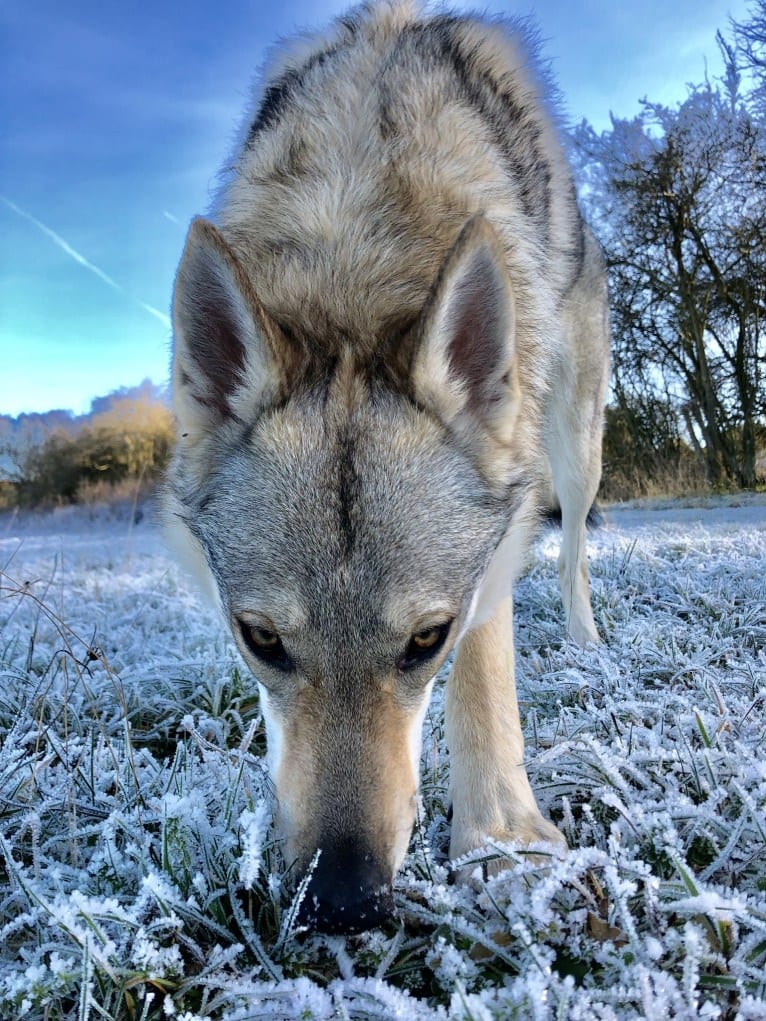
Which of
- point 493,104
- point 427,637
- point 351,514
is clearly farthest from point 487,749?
point 493,104

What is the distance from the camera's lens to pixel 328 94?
251 cm

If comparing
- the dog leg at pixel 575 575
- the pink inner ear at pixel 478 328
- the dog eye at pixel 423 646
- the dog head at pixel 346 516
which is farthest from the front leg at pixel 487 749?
the dog leg at pixel 575 575

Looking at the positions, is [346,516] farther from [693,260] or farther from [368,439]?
[693,260]

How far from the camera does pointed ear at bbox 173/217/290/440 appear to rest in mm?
1729

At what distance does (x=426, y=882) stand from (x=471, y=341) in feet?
4.39

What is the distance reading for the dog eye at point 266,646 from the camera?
175 centimetres

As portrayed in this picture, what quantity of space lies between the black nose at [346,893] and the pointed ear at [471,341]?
109cm

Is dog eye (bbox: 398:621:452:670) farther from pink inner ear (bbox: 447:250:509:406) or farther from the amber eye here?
pink inner ear (bbox: 447:250:509:406)

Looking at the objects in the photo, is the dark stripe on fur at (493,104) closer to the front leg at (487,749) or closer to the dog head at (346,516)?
the dog head at (346,516)

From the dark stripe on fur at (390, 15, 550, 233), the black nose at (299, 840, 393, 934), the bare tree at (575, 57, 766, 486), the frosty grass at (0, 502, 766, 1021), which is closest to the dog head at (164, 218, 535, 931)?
the black nose at (299, 840, 393, 934)

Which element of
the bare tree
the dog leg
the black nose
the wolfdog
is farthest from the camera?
the bare tree

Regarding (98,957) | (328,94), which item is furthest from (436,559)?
(328,94)

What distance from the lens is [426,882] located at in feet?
5.06

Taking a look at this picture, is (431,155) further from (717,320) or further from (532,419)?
(717,320)
